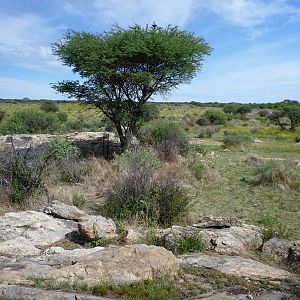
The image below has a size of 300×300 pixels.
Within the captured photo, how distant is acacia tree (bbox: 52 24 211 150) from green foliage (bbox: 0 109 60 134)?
689cm

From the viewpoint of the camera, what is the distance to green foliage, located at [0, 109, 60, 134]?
23.6m

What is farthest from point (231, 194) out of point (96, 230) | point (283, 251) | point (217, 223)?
point (96, 230)

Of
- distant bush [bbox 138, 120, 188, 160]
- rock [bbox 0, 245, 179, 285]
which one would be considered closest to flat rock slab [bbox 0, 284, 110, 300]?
rock [bbox 0, 245, 179, 285]

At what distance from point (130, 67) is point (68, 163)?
534 centimetres

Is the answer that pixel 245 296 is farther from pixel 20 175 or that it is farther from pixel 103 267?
pixel 20 175

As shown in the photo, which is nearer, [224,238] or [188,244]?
[188,244]

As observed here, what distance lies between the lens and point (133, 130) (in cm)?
1797

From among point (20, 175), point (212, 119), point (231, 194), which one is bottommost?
point (231, 194)

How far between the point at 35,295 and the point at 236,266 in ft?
8.81

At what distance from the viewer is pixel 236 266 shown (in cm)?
570

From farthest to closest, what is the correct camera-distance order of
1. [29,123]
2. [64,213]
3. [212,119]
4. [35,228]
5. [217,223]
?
[212,119], [29,123], [64,213], [217,223], [35,228]

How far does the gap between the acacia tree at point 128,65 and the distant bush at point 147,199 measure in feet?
23.6

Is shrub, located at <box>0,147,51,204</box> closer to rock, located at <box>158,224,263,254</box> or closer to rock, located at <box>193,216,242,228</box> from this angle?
rock, located at <box>158,224,263,254</box>

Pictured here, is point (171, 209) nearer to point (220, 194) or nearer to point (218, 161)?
point (220, 194)
